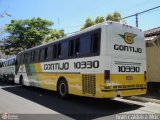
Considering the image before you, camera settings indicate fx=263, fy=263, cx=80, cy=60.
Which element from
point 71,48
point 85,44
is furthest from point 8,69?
point 85,44

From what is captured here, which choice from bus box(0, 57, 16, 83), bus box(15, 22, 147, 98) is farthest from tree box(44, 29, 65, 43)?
bus box(15, 22, 147, 98)

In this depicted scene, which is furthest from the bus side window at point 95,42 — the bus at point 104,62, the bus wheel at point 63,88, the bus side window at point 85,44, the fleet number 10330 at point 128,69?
the bus wheel at point 63,88

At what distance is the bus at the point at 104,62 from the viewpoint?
32.5 ft

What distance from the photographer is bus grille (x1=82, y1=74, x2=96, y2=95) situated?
33.4 feet

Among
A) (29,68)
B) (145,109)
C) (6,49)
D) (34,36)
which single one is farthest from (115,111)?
(6,49)

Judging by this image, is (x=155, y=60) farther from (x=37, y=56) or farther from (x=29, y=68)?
(x=29, y=68)

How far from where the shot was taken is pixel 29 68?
18625mm

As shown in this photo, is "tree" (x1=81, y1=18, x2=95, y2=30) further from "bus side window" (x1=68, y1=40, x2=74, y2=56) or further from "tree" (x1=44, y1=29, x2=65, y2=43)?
"bus side window" (x1=68, y1=40, x2=74, y2=56)

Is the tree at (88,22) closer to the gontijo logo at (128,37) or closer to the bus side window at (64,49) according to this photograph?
the bus side window at (64,49)

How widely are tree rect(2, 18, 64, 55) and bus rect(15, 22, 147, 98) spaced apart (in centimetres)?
2359

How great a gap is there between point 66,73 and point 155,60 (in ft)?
19.4

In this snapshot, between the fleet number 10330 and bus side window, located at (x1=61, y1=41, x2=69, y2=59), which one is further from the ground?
bus side window, located at (x1=61, y1=41, x2=69, y2=59)

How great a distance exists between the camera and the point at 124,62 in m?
10.5

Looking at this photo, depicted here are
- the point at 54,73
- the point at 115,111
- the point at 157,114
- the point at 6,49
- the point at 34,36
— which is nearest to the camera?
the point at 157,114
